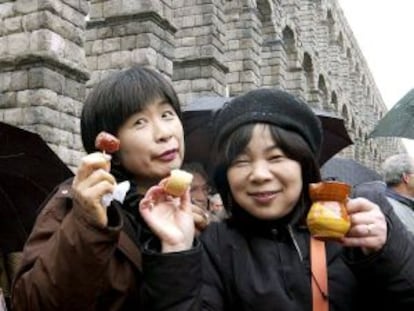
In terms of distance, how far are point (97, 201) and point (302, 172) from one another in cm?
61

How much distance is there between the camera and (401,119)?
5.72 meters

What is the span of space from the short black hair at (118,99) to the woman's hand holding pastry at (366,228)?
65 centimetres

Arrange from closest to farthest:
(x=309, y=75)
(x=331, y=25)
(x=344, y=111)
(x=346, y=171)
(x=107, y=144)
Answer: (x=107, y=144)
(x=346, y=171)
(x=309, y=75)
(x=331, y=25)
(x=344, y=111)

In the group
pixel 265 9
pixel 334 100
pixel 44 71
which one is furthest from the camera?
pixel 334 100

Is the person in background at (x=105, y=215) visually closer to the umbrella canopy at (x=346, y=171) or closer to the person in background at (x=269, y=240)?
the person in background at (x=269, y=240)

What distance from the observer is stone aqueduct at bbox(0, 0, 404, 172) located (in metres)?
7.69

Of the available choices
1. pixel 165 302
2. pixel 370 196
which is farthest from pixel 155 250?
pixel 370 196

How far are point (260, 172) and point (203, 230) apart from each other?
0.26 metres

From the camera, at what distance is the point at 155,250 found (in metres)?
1.64

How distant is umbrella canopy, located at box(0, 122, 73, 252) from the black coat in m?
1.71

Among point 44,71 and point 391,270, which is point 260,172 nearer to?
point 391,270

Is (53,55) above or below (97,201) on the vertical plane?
above

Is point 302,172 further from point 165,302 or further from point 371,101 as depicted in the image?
point 371,101

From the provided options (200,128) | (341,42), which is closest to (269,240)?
(200,128)
